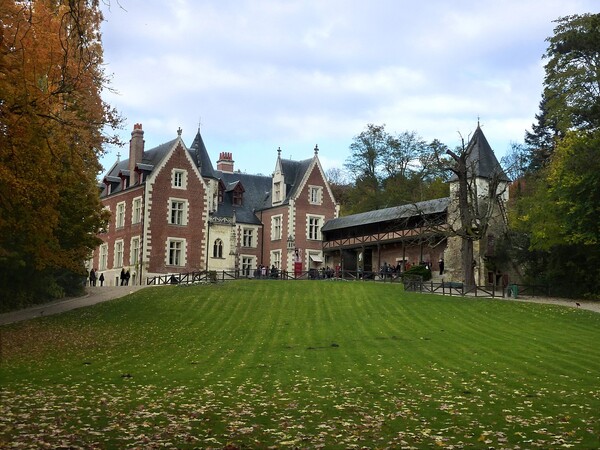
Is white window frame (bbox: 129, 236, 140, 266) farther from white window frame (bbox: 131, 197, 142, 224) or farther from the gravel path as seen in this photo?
the gravel path

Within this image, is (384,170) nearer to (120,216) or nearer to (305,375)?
(120,216)

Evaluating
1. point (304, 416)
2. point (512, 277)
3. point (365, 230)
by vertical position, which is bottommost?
point (304, 416)

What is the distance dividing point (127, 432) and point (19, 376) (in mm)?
7257

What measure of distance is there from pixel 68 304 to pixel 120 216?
19221 mm

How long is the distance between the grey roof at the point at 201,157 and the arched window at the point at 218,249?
16.8ft

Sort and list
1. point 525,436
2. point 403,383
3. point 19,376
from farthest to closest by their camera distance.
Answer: point 19,376 < point 403,383 < point 525,436

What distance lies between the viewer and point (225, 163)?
62938 millimetres

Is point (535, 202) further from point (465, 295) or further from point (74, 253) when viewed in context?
point (74, 253)

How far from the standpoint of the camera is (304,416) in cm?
1135

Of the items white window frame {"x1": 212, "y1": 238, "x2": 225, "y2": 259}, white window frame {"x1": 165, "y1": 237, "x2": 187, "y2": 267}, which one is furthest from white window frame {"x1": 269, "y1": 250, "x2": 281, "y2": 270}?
white window frame {"x1": 165, "y1": 237, "x2": 187, "y2": 267}

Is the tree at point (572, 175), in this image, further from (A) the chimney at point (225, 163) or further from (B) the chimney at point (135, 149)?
(A) the chimney at point (225, 163)

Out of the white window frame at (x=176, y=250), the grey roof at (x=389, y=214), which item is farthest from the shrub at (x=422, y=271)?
the white window frame at (x=176, y=250)

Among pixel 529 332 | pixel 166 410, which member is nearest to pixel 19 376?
pixel 166 410

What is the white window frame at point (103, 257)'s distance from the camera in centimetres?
5334
